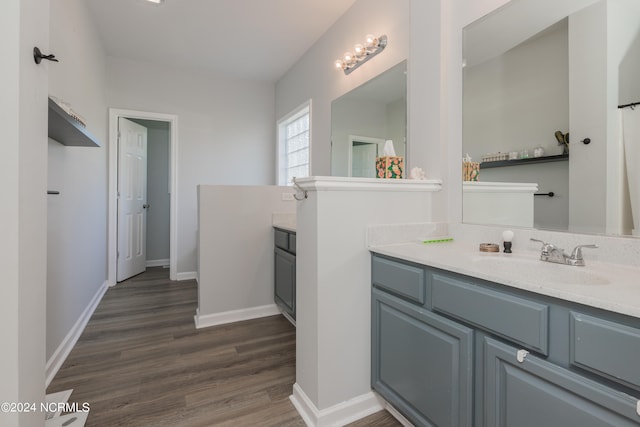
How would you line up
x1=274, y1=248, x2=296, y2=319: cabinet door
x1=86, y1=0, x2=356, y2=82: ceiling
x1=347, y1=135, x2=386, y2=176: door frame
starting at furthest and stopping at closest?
x1=86, y1=0, x2=356, y2=82: ceiling
x1=274, y1=248, x2=296, y2=319: cabinet door
x1=347, y1=135, x2=386, y2=176: door frame

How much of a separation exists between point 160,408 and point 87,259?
6.22ft

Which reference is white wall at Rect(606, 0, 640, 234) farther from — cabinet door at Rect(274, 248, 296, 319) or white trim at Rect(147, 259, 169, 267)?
white trim at Rect(147, 259, 169, 267)

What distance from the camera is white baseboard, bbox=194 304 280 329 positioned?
8.62ft

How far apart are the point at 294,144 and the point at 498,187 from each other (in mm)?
3094

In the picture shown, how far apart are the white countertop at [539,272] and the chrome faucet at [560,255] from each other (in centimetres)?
3

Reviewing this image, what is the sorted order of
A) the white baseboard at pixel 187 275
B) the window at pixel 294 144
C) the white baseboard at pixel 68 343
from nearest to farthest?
the white baseboard at pixel 68 343, the window at pixel 294 144, the white baseboard at pixel 187 275

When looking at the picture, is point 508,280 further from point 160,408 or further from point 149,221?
point 149,221

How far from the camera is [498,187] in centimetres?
155

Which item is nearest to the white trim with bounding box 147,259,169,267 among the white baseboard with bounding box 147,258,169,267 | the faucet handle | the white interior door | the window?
the white baseboard with bounding box 147,258,169,267

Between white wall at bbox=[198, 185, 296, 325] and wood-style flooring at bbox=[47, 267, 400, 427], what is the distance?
21 cm

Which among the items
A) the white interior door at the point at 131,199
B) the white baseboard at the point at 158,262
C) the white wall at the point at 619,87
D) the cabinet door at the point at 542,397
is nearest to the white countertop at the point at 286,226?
the cabinet door at the point at 542,397

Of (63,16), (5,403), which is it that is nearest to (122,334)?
(5,403)

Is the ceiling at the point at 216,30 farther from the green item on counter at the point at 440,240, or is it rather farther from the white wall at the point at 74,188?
the green item on counter at the point at 440,240

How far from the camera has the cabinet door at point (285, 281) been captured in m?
2.41
